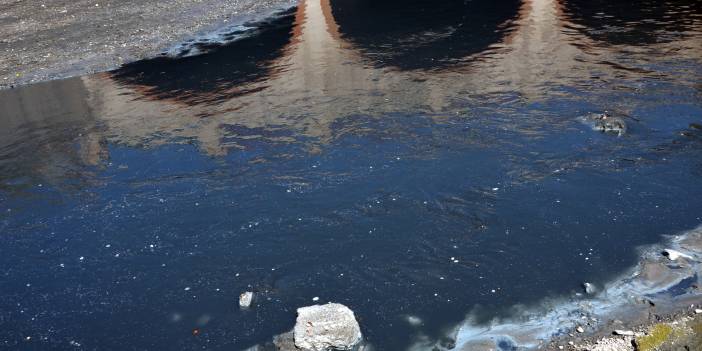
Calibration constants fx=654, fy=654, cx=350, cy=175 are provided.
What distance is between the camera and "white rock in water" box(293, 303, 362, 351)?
557 centimetres

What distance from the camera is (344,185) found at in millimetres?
8438

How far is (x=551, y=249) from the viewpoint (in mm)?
6816

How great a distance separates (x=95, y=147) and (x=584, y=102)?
26.0ft

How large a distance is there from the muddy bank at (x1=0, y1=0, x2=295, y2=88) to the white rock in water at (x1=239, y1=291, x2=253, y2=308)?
416 inches

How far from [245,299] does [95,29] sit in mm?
15039

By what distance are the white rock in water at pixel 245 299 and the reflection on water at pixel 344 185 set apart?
0.09 m

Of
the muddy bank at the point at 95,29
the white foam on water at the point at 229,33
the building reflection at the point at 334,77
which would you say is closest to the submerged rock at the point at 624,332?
the building reflection at the point at 334,77

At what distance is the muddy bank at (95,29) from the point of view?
1577 centimetres

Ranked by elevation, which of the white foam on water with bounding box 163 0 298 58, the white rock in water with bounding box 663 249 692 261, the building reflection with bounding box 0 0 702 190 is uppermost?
the white foam on water with bounding box 163 0 298 58

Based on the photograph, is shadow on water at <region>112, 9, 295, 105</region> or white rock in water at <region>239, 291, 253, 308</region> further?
shadow on water at <region>112, 9, 295, 105</region>

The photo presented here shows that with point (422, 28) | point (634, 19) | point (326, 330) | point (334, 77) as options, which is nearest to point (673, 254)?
point (326, 330)

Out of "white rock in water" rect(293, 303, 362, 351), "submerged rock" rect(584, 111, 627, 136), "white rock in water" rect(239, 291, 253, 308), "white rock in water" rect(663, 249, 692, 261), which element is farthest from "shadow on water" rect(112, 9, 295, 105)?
"white rock in water" rect(663, 249, 692, 261)

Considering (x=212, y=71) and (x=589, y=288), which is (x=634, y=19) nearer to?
(x=212, y=71)

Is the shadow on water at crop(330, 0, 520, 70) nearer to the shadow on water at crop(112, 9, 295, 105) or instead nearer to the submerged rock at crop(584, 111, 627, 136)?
the shadow on water at crop(112, 9, 295, 105)
